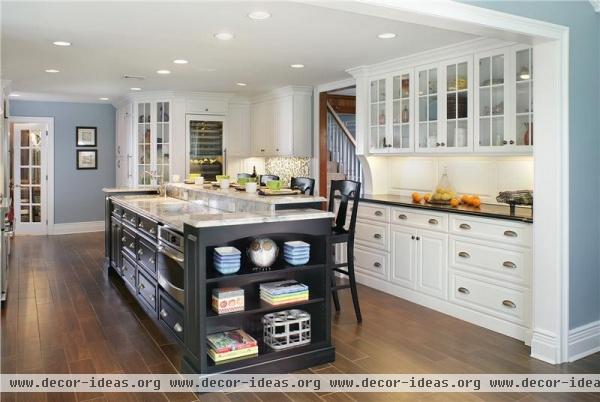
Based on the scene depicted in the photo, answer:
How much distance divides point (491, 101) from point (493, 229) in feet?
3.84

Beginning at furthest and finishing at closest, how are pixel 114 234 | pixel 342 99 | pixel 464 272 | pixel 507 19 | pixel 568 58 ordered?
pixel 342 99
pixel 114 234
pixel 464 272
pixel 568 58
pixel 507 19

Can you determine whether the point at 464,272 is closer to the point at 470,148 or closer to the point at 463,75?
the point at 470,148

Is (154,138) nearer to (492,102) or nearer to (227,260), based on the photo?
(492,102)

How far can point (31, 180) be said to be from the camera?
9273 mm

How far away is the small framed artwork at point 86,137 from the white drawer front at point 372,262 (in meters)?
6.25

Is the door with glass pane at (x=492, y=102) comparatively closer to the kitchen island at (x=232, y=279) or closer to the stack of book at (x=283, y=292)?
the kitchen island at (x=232, y=279)

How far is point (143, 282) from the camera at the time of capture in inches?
172

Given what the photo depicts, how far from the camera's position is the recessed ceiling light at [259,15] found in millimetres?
3671

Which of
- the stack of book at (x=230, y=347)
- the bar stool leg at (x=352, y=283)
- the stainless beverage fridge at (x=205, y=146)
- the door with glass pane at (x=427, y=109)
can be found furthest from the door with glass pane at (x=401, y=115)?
the stainless beverage fridge at (x=205, y=146)

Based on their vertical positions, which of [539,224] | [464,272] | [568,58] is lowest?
[464,272]

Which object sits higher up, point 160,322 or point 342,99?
point 342,99

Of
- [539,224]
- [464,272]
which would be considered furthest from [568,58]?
[464,272]

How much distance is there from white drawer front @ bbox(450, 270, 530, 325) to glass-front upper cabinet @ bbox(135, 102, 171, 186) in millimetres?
5236

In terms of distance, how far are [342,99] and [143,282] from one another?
4847 mm
